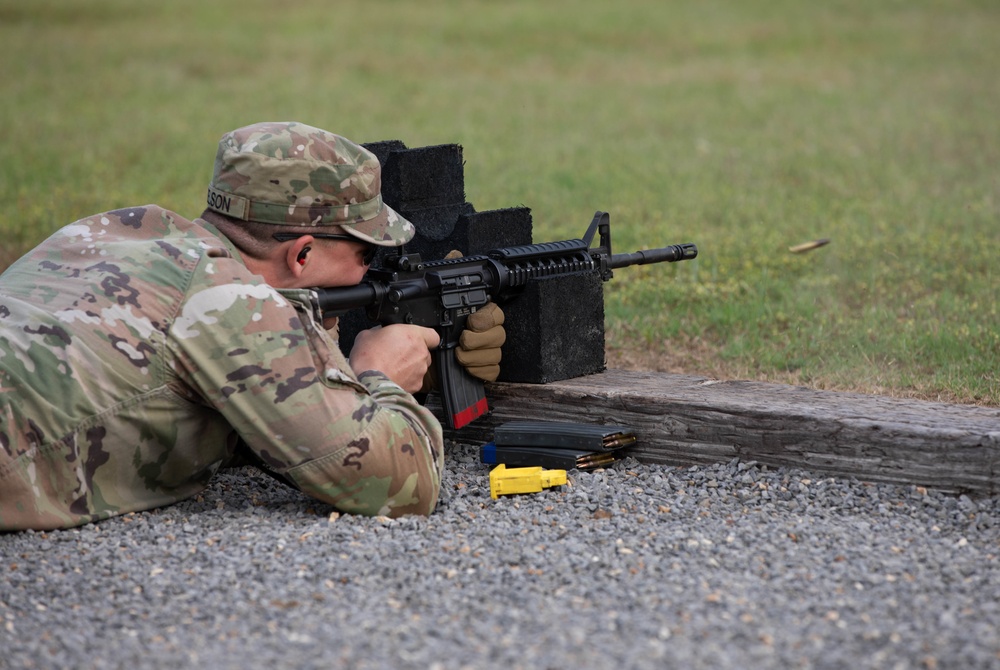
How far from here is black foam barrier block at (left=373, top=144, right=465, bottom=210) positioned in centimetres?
525

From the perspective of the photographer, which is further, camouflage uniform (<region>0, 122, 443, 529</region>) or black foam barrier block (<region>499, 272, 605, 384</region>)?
black foam barrier block (<region>499, 272, 605, 384</region>)

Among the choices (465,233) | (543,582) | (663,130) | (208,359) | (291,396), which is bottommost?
(543,582)

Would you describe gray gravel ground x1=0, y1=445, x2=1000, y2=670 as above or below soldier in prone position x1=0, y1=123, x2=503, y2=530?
below

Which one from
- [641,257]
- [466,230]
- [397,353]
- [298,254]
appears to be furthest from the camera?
[641,257]

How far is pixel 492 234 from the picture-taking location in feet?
17.0

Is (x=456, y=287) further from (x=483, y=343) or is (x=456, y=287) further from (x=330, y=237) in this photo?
(x=330, y=237)

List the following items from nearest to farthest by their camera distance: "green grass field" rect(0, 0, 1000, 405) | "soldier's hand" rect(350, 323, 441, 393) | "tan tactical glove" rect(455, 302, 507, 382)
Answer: "soldier's hand" rect(350, 323, 441, 393)
"tan tactical glove" rect(455, 302, 507, 382)
"green grass field" rect(0, 0, 1000, 405)

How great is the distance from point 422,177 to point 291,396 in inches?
73.3

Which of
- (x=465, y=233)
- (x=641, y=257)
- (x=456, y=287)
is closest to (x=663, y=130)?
(x=641, y=257)

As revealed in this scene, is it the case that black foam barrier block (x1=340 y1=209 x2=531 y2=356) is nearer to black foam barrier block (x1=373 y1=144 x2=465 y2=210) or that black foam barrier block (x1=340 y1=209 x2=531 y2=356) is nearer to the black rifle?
black foam barrier block (x1=373 y1=144 x2=465 y2=210)

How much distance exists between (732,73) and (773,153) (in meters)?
5.56

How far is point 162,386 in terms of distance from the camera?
3.85 meters

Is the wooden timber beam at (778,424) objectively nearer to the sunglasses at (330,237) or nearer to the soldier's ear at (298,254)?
the sunglasses at (330,237)

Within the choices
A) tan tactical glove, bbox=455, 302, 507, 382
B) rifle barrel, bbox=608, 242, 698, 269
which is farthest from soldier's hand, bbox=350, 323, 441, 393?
rifle barrel, bbox=608, 242, 698, 269
